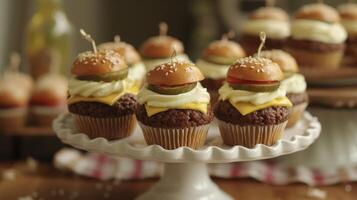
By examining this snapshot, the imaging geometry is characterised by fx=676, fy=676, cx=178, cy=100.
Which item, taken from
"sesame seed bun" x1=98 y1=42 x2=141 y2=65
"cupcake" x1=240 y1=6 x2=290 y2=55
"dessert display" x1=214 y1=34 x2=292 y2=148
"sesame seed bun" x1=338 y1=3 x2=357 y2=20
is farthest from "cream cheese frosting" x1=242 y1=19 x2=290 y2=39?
"dessert display" x1=214 y1=34 x2=292 y2=148

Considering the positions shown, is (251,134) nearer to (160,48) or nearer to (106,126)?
(106,126)

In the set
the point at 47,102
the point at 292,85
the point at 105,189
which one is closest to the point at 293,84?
the point at 292,85

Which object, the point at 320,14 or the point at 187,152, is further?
the point at 320,14

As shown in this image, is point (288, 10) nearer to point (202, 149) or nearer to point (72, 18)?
point (72, 18)

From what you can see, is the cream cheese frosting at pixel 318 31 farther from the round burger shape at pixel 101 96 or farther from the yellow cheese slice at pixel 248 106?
the round burger shape at pixel 101 96

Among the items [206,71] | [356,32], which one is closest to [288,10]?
[356,32]

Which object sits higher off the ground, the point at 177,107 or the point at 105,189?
the point at 177,107
